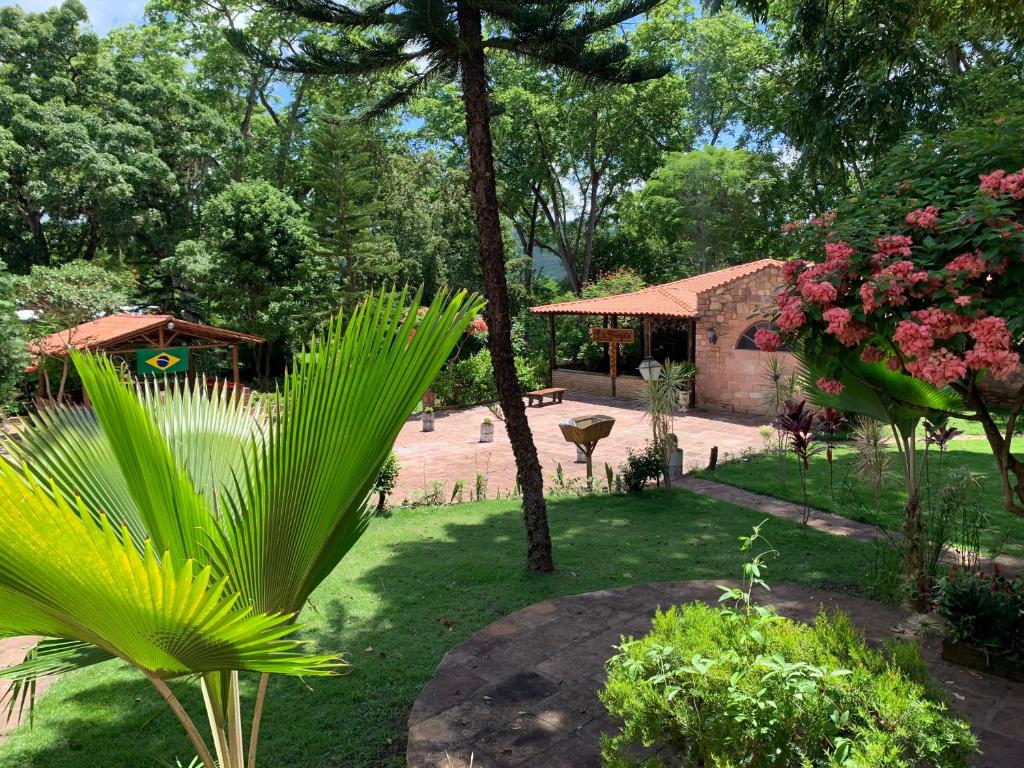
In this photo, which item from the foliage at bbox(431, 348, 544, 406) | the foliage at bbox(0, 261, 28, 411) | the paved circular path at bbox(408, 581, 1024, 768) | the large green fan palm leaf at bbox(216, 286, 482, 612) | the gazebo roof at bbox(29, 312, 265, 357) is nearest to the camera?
the large green fan palm leaf at bbox(216, 286, 482, 612)

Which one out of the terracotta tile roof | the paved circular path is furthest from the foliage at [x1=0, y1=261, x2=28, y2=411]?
the terracotta tile roof

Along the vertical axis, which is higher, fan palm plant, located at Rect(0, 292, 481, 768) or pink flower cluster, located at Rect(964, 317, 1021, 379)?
pink flower cluster, located at Rect(964, 317, 1021, 379)

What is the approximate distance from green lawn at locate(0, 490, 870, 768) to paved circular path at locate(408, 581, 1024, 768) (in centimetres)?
30

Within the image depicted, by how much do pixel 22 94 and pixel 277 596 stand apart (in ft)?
76.4

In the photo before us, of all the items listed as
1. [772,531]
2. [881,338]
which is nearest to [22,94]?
[772,531]

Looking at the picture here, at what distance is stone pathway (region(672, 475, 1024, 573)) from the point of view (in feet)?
20.6

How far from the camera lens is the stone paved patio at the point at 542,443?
1105cm

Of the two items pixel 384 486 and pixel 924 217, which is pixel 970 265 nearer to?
pixel 924 217

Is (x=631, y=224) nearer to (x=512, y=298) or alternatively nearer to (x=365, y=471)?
(x=512, y=298)

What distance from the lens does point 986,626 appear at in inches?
153

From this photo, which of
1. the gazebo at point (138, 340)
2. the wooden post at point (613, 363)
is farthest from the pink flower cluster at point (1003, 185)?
the wooden post at point (613, 363)

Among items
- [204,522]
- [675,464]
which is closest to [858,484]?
[675,464]

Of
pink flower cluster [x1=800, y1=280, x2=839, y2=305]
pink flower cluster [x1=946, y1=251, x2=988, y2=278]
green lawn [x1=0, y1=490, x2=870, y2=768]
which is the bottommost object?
green lawn [x1=0, y1=490, x2=870, y2=768]

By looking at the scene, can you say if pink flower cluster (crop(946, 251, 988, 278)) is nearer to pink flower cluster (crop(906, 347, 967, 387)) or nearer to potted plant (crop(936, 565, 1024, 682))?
pink flower cluster (crop(906, 347, 967, 387))
